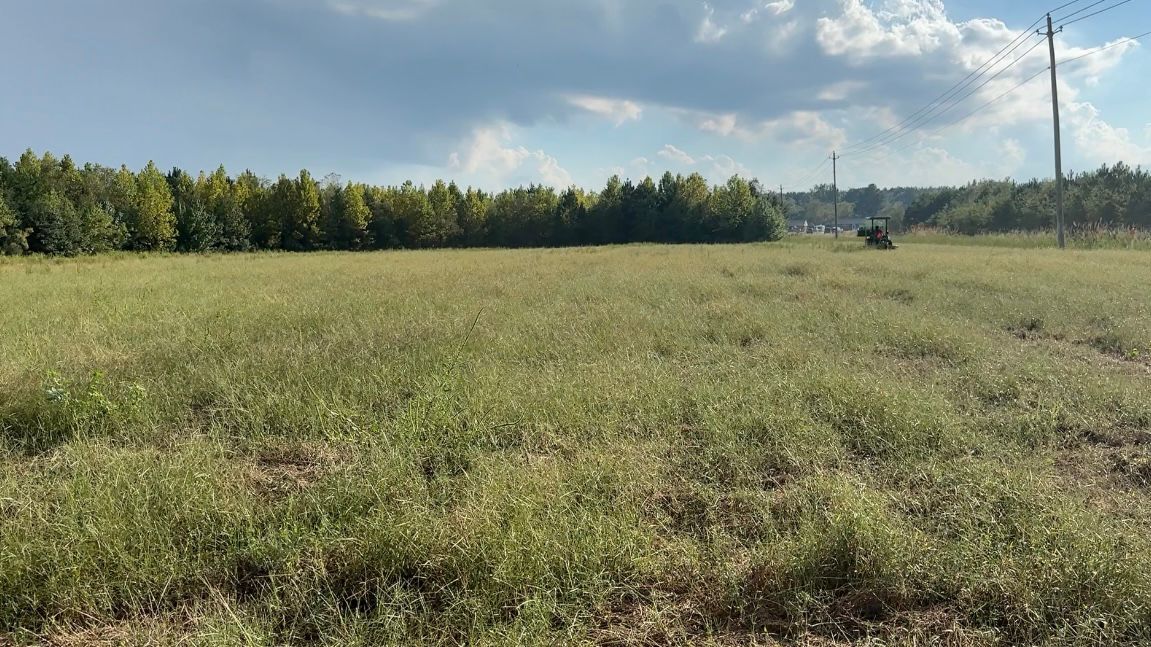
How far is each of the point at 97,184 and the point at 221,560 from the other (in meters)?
46.5

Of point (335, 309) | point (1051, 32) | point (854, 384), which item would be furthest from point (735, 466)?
point (1051, 32)

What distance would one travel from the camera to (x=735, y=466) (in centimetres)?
359

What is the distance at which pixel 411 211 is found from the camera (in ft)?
155

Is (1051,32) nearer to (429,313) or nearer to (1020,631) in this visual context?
(429,313)

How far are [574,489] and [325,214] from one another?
1839 inches

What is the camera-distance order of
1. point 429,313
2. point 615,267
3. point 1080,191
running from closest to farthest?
point 429,313
point 615,267
point 1080,191

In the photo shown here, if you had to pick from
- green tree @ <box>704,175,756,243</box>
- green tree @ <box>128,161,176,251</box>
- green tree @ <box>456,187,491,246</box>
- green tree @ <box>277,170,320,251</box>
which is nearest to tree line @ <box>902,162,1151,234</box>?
green tree @ <box>704,175,756,243</box>

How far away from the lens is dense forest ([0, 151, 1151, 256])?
116 feet

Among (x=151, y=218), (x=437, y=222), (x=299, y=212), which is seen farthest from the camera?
(x=437, y=222)

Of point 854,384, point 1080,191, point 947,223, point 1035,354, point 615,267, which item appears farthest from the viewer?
point 947,223

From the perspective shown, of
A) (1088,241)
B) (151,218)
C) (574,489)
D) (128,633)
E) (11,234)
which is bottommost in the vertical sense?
(128,633)

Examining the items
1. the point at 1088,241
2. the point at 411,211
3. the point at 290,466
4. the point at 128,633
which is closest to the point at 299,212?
the point at 411,211

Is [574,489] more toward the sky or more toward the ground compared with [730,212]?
more toward the ground

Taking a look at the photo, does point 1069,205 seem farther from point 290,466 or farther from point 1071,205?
point 290,466
